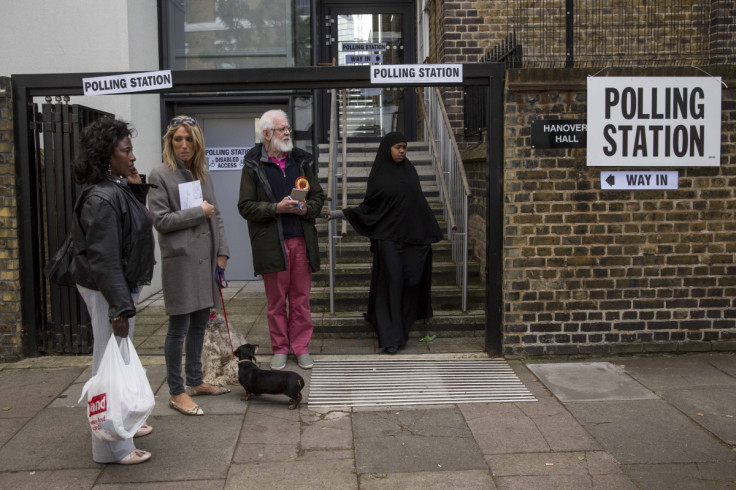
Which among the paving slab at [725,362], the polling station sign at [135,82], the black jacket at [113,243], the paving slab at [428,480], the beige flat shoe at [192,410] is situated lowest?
the paving slab at [428,480]

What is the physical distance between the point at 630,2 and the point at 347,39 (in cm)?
385

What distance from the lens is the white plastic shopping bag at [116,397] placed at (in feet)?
12.7

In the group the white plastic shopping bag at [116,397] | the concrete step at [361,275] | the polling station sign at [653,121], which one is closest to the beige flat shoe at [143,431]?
the white plastic shopping bag at [116,397]

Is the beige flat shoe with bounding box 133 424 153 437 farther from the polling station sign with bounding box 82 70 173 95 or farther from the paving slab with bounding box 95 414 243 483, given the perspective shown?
the polling station sign with bounding box 82 70 173 95

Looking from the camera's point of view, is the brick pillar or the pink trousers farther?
the brick pillar

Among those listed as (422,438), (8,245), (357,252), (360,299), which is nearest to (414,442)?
(422,438)

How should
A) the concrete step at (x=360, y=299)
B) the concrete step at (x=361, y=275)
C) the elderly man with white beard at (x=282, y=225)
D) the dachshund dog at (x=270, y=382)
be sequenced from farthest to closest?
1. the concrete step at (x=361, y=275)
2. the concrete step at (x=360, y=299)
3. the elderly man with white beard at (x=282, y=225)
4. the dachshund dog at (x=270, y=382)

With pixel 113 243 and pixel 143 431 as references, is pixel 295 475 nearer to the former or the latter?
pixel 143 431

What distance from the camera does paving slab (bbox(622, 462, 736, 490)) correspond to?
3.79 metres

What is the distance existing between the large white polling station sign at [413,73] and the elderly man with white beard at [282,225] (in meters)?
0.85

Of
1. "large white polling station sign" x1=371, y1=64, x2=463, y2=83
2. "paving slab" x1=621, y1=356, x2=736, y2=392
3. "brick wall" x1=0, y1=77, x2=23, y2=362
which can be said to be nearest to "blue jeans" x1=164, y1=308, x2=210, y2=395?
"brick wall" x1=0, y1=77, x2=23, y2=362

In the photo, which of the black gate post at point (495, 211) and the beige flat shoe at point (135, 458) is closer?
the beige flat shoe at point (135, 458)

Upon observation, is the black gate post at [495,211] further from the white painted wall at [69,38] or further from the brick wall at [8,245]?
the white painted wall at [69,38]

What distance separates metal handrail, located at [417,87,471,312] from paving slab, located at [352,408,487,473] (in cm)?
232
